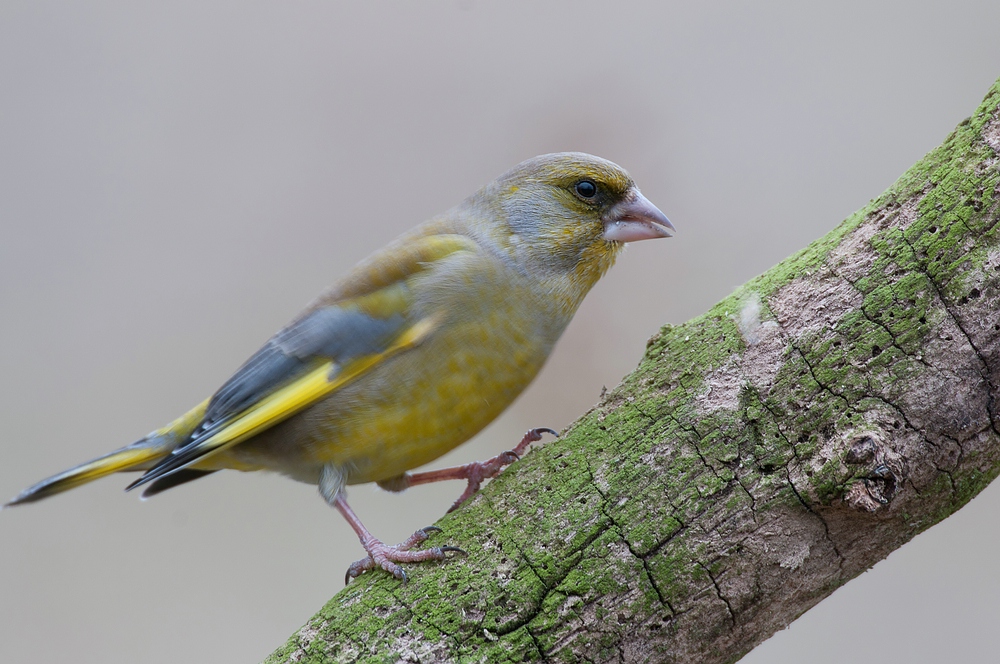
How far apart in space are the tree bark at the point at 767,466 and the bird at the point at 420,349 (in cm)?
56

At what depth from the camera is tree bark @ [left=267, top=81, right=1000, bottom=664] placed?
6.40ft

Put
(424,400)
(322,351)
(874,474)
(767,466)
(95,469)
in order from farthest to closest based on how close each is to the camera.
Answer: (95,469) < (322,351) < (424,400) < (767,466) < (874,474)

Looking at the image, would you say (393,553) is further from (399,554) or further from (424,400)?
(424,400)

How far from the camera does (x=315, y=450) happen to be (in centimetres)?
288

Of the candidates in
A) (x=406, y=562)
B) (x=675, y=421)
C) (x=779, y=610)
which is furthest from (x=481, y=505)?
(x=779, y=610)

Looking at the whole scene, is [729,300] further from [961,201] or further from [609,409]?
[961,201]

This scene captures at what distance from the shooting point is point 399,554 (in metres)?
2.43

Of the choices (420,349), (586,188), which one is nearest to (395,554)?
(420,349)

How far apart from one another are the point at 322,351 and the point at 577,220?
1.01 meters

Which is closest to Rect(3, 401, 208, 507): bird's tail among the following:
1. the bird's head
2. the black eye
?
the bird's head

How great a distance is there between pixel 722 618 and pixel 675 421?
502 mm

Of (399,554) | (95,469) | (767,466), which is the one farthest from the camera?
(95,469)

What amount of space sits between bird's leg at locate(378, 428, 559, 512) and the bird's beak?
0.75 metres

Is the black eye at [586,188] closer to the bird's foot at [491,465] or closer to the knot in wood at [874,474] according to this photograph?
the bird's foot at [491,465]
